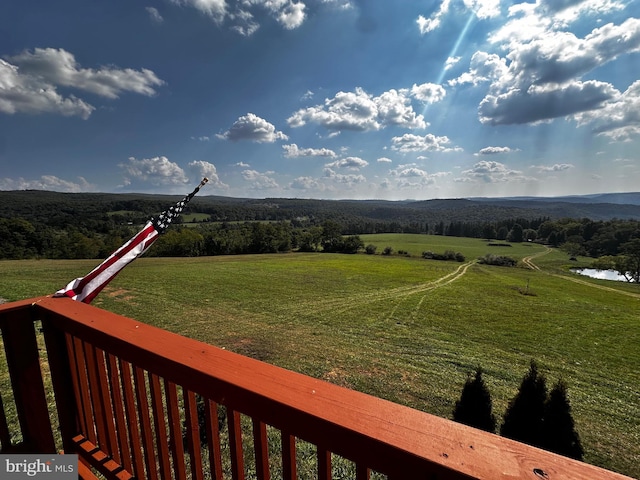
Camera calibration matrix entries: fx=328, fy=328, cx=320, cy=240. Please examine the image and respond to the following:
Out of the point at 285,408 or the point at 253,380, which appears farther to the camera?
the point at 253,380

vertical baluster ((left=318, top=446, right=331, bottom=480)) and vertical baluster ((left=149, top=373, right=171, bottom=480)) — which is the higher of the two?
vertical baluster ((left=318, top=446, right=331, bottom=480))

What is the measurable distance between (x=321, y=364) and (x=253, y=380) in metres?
9.23

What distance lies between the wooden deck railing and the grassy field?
24.3ft

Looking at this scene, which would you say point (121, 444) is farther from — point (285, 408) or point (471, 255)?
point (471, 255)

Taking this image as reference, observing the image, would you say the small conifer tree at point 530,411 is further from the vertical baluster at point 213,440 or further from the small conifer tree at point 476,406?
the vertical baluster at point 213,440

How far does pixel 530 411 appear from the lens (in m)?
5.32

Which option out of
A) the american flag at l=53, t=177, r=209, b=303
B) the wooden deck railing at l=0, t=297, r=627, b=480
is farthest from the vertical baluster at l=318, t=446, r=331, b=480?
the american flag at l=53, t=177, r=209, b=303

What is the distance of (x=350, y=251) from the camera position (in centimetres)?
5694

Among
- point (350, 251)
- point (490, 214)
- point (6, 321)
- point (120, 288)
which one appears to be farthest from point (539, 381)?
point (490, 214)

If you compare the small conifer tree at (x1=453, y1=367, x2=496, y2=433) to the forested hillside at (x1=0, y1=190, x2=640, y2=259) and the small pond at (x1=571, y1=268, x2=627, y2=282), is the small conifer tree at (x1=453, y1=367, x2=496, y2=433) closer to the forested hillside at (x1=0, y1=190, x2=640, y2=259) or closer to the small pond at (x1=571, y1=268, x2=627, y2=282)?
the forested hillside at (x1=0, y1=190, x2=640, y2=259)

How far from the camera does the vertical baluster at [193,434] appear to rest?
48.4 inches

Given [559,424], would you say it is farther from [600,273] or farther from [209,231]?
[600,273]

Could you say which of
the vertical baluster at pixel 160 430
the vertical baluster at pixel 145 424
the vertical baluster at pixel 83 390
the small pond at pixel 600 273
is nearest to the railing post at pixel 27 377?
A: the vertical baluster at pixel 83 390

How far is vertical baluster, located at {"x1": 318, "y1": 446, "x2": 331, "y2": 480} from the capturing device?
85 centimetres
